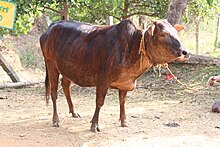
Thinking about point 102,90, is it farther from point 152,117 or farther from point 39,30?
point 39,30

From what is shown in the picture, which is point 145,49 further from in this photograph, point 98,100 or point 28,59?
point 28,59

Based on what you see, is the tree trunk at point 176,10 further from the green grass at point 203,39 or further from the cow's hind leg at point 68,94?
the green grass at point 203,39

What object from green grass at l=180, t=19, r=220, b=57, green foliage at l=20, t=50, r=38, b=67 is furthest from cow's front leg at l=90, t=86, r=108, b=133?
green foliage at l=20, t=50, r=38, b=67

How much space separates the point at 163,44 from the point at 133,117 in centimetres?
169

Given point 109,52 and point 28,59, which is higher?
point 109,52

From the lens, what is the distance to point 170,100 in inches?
277

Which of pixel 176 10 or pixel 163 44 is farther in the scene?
pixel 176 10

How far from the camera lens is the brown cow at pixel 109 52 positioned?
4.58m

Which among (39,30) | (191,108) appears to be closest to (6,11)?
(191,108)

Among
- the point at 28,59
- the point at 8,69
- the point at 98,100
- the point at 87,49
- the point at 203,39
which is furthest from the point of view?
the point at 203,39

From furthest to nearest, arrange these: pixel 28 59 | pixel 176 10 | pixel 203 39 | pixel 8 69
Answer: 1. pixel 203 39
2. pixel 28 59
3. pixel 8 69
4. pixel 176 10

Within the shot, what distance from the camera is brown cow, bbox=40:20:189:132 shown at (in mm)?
4578

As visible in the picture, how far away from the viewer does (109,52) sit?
4.89 m

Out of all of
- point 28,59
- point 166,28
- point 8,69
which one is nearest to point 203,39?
point 28,59
